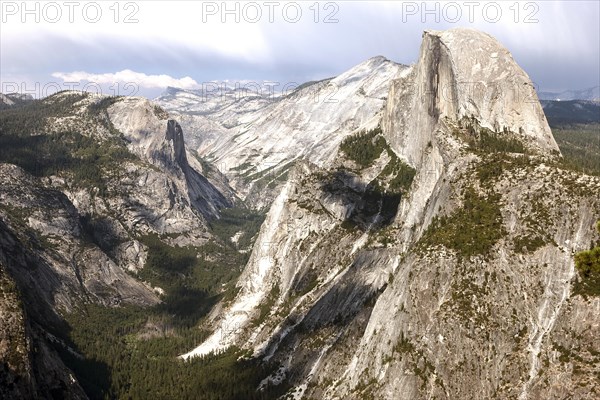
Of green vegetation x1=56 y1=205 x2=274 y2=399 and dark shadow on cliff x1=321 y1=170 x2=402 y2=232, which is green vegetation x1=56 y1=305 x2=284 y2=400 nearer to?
green vegetation x1=56 y1=205 x2=274 y2=399

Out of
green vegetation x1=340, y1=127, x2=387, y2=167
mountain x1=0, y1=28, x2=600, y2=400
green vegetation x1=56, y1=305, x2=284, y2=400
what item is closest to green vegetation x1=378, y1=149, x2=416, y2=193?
mountain x1=0, y1=28, x2=600, y2=400

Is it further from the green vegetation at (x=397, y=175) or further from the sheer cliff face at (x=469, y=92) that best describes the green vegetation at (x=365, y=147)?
the sheer cliff face at (x=469, y=92)

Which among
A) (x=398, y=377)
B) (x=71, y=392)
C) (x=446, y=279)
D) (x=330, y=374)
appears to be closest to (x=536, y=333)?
(x=446, y=279)

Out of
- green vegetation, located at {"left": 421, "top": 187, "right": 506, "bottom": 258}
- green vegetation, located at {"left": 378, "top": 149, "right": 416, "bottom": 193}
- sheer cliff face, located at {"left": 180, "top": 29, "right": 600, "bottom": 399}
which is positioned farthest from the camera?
green vegetation, located at {"left": 378, "top": 149, "right": 416, "bottom": 193}

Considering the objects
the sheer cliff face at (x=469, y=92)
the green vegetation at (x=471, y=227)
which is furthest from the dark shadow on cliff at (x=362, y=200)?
the green vegetation at (x=471, y=227)

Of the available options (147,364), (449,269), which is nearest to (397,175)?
(449,269)

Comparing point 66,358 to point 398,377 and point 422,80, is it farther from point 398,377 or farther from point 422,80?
point 422,80
